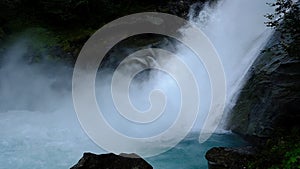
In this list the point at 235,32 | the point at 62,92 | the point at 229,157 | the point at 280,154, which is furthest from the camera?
the point at 235,32

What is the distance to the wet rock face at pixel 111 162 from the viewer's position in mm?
4713

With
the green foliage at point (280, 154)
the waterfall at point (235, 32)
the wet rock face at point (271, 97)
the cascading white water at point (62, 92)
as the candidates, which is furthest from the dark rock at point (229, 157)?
the cascading white water at point (62, 92)

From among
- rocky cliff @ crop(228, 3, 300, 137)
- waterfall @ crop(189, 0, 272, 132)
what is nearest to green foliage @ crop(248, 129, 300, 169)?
rocky cliff @ crop(228, 3, 300, 137)

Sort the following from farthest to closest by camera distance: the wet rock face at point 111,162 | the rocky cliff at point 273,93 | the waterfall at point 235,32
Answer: the waterfall at point 235,32 → the rocky cliff at point 273,93 → the wet rock face at point 111,162

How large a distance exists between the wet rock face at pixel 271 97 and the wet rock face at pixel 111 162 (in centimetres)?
275

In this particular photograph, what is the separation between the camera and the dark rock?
495 cm

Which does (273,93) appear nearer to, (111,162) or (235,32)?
(111,162)

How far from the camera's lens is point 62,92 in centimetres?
1060

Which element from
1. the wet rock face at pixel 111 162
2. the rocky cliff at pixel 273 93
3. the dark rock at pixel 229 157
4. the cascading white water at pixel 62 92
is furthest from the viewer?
the cascading white water at pixel 62 92

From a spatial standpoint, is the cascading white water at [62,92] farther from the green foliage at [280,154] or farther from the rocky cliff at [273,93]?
the green foliage at [280,154]

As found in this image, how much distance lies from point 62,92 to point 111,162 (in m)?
6.26

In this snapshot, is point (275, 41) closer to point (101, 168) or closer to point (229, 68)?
point (229, 68)

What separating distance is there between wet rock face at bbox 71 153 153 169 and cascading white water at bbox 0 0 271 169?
159cm

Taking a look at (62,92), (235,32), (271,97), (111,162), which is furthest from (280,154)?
(62,92)
